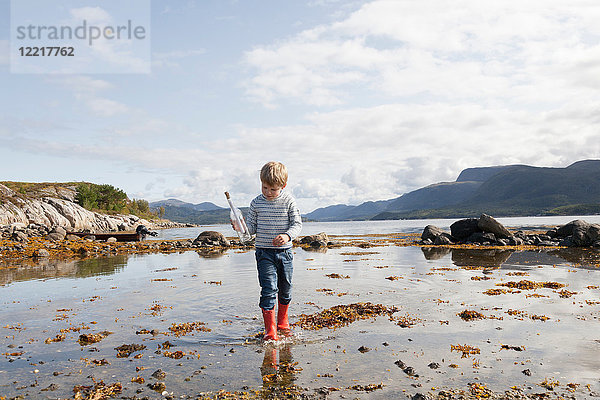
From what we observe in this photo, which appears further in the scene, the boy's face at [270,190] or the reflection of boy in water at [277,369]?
the boy's face at [270,190]

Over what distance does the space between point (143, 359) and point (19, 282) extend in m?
13.6

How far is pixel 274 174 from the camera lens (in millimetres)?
8133

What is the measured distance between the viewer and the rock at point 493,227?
35500 millimetres

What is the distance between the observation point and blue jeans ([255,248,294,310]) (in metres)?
8.17

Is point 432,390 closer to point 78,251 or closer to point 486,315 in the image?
point 486,315

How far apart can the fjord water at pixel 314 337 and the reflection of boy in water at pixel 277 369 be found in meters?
0.04

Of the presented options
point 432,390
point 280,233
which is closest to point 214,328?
point 280,233

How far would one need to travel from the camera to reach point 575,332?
7.82 m

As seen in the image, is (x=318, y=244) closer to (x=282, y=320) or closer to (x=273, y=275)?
(x=282, y=320)

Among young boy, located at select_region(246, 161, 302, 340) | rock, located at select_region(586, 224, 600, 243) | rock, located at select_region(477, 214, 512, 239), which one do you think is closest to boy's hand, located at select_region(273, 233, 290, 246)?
young boy, located at select_region(246, 161, 302, 340)

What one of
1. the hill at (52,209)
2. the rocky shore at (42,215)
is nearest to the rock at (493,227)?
the rocky shore at (42,215)

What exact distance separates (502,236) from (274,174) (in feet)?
111

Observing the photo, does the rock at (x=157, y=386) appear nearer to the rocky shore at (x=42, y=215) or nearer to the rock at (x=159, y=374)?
the rock at (x=159, y=374)

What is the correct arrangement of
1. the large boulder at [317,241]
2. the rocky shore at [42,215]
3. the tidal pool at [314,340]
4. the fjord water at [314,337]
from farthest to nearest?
the rocky shore at [42,215] < the large boulder at [317,241] < the fjord water at [314,337] < the tidal pool at [314,340]
